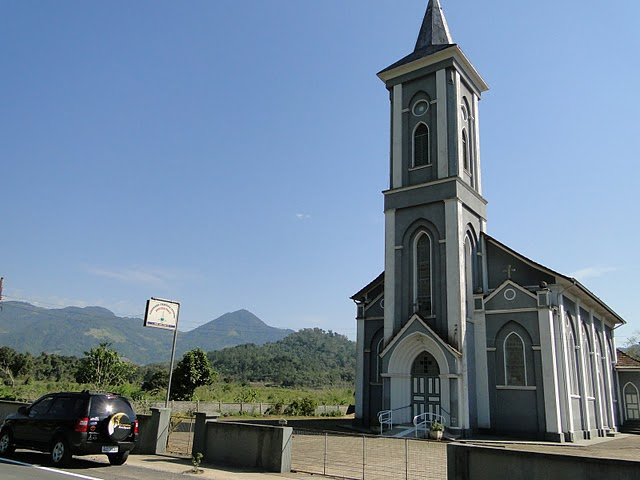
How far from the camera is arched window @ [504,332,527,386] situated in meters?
24.4

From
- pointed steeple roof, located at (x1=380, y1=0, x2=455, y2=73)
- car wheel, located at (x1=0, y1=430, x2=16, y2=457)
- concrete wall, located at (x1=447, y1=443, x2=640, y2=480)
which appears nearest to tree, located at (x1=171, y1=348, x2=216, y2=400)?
pointed steeple roof, located at (x1=380, y1=0, x2=455, y2=73)

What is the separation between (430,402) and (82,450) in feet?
53.5

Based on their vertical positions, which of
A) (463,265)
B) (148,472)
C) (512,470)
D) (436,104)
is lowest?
(148,472)

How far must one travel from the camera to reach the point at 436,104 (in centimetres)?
2833

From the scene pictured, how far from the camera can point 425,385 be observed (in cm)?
2497

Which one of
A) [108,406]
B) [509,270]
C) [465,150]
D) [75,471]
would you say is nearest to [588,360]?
[509,270]

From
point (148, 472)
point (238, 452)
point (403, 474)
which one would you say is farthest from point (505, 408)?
point (148, 472)

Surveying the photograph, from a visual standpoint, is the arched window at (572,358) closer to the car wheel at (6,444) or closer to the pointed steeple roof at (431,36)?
the pointed steeple roof at (431,36)

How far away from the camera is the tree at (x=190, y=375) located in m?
43.0

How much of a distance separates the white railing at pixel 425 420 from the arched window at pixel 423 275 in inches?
183

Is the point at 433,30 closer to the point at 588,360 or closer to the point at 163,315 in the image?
the point at 588,360

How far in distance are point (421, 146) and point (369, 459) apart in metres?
18.0

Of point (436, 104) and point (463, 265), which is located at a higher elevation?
point (436, 104)

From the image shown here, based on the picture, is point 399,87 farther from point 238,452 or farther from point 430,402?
point 238,452
